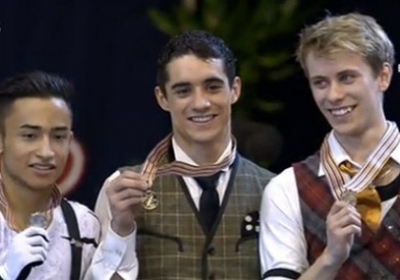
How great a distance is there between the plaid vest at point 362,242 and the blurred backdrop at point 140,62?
69 cm

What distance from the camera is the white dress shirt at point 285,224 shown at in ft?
6.01

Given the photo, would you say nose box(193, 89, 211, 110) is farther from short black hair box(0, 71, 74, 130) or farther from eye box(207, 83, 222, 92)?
short black hair box(0, 71, 74, 130)

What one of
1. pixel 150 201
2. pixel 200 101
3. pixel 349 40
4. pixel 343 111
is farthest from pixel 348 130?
pixel 150 201

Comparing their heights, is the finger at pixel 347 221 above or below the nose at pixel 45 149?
below

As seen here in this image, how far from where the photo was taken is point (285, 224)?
1.84 m

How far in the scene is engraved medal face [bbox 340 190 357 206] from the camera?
1.75m

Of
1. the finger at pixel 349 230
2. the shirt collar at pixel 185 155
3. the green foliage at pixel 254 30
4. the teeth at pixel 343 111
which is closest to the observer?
the finger at pixel 349 230

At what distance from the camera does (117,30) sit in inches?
106

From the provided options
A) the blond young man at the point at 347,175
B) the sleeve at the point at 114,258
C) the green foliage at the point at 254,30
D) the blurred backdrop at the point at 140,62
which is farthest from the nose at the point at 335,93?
the green foliage at the point at 254,30

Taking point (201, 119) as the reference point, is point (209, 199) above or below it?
below

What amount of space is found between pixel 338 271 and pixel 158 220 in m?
0.31

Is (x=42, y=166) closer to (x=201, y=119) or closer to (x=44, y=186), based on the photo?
(x=44, y=186)

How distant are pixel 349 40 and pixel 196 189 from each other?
352 mm

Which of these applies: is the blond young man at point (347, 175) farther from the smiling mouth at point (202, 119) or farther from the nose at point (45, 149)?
the nose at point (45, 149)
